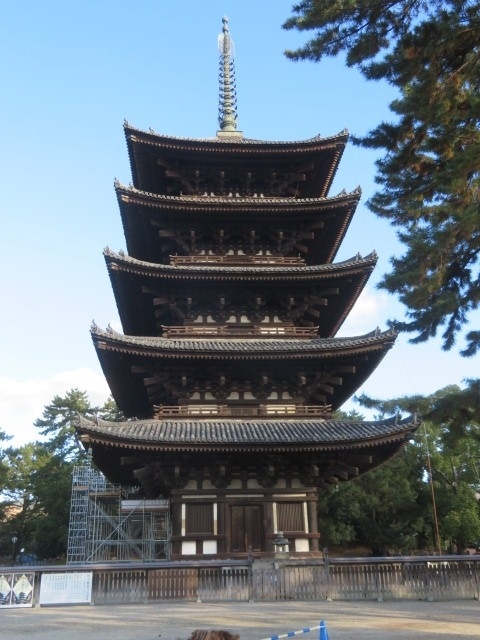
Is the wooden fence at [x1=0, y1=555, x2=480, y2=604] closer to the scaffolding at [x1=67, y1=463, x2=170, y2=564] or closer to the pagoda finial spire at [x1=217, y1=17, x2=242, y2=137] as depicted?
the scaffolding at [x1=67, y1=463, x2=170, y2=564]

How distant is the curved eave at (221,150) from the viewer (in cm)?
2361

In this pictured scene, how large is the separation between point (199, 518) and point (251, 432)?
10.5 feet

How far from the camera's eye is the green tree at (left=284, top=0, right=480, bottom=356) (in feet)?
28.8

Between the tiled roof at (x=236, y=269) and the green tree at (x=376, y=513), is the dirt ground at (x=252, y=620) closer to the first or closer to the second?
the tiled roof at (x=236, y=269)

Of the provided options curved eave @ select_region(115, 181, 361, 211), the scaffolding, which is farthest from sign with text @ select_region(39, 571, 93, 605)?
curved eave @ select_region(115, 181, 361, 211)

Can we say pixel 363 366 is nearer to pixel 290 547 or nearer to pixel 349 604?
pixel 290 547

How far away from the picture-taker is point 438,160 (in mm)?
10328

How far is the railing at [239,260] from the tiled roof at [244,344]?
346 centimetres

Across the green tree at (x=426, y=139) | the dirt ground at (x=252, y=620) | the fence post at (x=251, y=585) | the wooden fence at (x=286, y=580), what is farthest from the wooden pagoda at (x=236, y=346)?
the green tree at (x=426, y=139)

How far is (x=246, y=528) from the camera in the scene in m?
18.5

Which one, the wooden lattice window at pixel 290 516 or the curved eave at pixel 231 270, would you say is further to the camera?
the curved eave at pixel 231 270

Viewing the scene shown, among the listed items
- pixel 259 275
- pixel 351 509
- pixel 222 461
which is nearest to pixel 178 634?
pixel 222 461

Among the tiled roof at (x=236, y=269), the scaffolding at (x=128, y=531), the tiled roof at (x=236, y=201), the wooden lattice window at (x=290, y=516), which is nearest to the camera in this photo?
the wooden lattice window at (x=290, y=516)

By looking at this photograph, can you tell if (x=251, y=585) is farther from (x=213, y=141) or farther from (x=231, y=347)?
(x=213, y=141)
